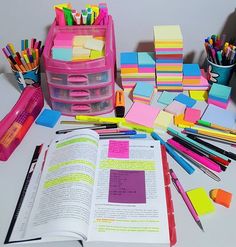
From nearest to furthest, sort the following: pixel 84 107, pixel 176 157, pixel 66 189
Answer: pixel 66 189, pixel 176 157, pixel 84 107

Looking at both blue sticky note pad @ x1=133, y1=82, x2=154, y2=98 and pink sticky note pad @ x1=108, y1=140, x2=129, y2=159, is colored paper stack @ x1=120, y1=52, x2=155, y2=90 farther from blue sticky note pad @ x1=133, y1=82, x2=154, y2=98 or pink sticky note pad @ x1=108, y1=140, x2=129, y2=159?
pink sticky note pad @ x1=108, y1=140, x2=129, y2=159

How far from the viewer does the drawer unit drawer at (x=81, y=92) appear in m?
0.76

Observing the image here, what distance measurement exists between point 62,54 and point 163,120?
30 cm

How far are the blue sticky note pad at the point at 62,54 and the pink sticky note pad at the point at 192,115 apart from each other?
0.32m

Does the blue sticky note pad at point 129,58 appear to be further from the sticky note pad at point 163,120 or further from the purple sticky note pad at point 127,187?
the purple sticky note pad at point 127,187

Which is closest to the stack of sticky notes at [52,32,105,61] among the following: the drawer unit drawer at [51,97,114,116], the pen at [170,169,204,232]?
the drawer unit drawer at [51,97,114,116]

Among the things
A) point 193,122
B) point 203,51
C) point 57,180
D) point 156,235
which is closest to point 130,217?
point 156,235

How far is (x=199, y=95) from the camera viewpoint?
2.79 feet

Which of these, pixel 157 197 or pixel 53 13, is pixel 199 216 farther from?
pixel 53 13

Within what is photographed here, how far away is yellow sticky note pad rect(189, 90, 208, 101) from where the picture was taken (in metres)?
0.84

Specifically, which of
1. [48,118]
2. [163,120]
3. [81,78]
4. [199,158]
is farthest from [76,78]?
[199,158]

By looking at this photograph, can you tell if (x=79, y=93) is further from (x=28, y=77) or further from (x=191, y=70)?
(x=191, y=70)

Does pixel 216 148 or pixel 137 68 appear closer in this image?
pixel 216 148

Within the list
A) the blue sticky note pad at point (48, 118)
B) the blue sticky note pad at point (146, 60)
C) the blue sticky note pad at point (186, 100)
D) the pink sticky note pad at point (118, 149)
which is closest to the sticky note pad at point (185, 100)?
the blue sticky note pad at point (186, 100)
